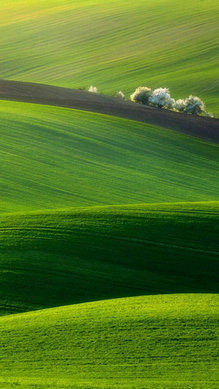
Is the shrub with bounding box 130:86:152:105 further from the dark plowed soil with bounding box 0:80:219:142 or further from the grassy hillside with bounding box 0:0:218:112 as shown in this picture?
the grassy hillside with bounding box 0:0:218:112

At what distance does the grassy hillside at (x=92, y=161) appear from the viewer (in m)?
26.2

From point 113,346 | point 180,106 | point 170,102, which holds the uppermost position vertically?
point 170,102

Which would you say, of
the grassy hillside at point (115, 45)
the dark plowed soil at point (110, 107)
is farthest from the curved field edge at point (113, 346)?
the grassy hillside at point (115, 45)

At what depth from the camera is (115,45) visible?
7731 centimetres

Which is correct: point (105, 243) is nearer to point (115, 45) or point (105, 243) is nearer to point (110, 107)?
point (110, 107)

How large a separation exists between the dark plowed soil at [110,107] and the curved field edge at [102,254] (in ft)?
56.2

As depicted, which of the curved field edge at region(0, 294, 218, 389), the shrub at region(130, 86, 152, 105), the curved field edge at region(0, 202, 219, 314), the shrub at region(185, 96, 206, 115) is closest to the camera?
the curved field edge at region(0, 294, 218, 389)

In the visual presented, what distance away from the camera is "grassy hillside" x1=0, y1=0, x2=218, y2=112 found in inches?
2635

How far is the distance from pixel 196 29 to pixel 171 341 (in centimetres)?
6800

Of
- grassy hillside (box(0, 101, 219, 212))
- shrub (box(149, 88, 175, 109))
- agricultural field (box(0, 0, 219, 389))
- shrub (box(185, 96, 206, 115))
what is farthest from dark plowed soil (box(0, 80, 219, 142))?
shrub (box(185, 96, 206, 115))

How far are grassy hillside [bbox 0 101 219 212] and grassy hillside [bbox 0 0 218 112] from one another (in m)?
23.6

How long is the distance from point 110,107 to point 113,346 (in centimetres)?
2963

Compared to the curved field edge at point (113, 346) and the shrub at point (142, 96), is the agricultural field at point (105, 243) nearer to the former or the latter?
the curved field edge at point (113, 346)

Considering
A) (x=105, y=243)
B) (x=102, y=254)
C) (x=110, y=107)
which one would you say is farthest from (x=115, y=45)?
(x=102, y=254)
